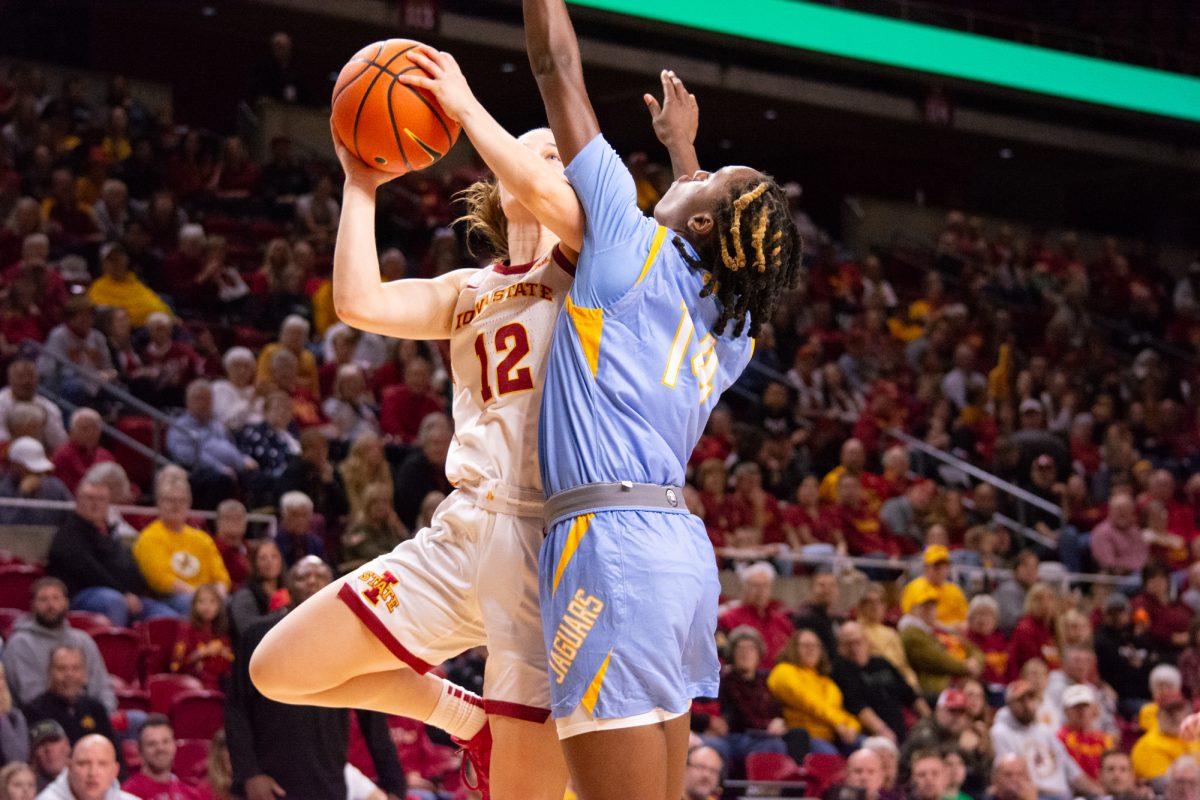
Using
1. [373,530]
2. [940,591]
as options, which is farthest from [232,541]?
[940,591]

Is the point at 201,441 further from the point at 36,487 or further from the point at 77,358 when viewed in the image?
the point at 36,487

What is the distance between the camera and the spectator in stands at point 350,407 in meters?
10.2

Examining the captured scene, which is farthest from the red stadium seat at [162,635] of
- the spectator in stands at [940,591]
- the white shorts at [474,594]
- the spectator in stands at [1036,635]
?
the spectator in stands at [1036,635]

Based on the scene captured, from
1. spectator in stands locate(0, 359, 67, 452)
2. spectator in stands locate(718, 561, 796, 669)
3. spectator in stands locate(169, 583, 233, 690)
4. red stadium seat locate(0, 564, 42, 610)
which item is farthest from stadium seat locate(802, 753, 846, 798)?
spectator in stands locate(0, 359, 67, 452)

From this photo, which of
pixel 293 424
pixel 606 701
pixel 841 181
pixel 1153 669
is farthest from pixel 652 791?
pixel 841 181

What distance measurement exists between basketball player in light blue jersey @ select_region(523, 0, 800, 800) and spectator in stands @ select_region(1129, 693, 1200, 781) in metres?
7.39

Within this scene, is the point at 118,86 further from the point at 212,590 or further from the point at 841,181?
the point at 841,181

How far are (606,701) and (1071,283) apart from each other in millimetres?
15276

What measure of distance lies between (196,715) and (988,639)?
18.1ft

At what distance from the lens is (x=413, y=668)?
384 centimetres

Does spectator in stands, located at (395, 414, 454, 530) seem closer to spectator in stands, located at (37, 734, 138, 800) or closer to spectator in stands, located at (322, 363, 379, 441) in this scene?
spectator in stands, located at (322, 363, 379, 441)

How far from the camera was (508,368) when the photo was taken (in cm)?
365

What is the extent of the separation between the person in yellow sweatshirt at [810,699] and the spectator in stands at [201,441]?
3282 millimetres

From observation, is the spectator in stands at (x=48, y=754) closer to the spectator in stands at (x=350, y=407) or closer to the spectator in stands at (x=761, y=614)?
the spectator in stands at (x=350, y=407)
